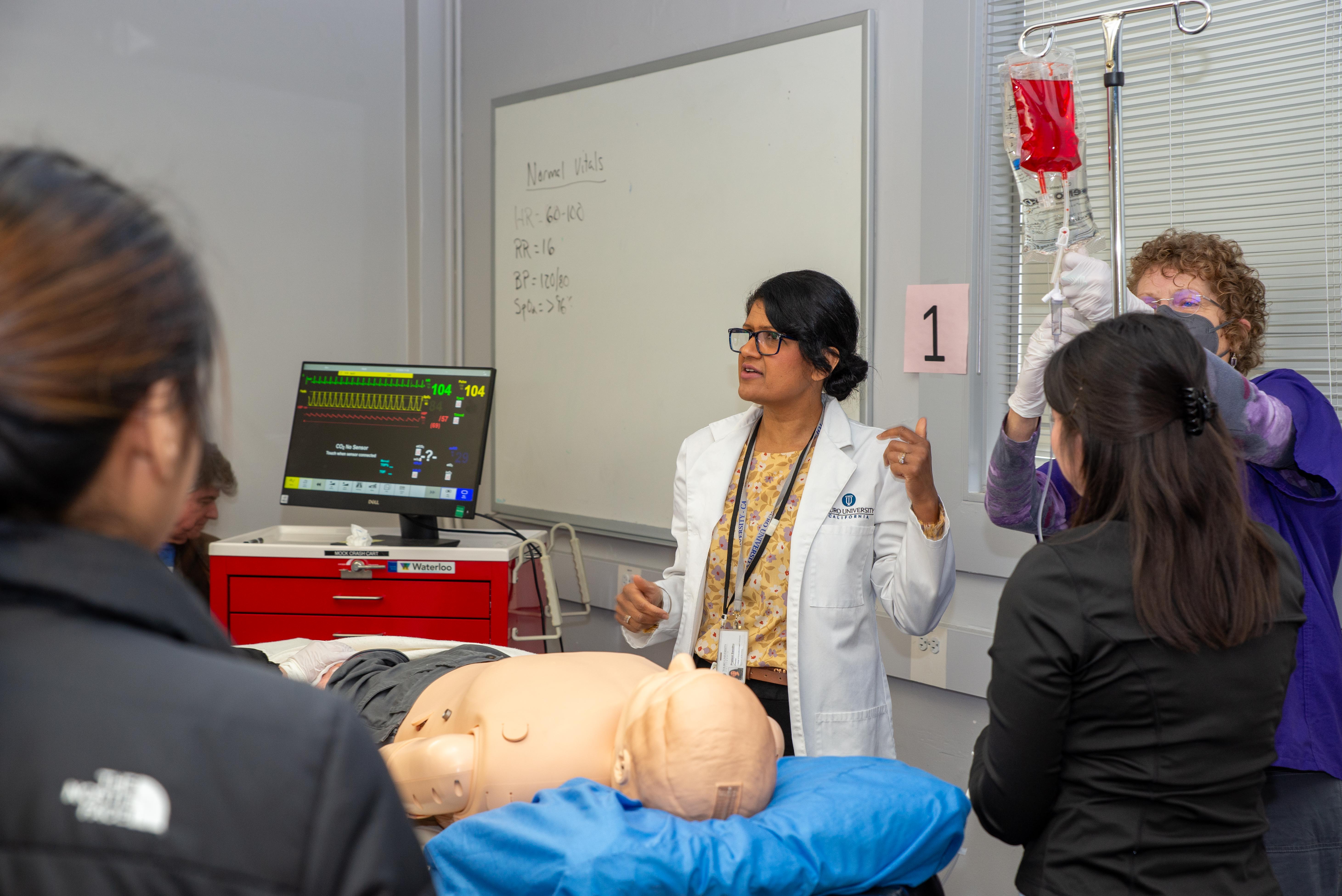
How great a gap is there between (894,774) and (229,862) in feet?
3.27

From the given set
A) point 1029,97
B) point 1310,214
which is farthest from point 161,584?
point 1310,214

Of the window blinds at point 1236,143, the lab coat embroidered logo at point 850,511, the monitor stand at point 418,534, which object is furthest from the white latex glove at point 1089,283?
the monitor stand at point 418,534

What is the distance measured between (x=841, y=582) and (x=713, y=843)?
81 cm

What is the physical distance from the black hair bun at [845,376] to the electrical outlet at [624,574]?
1.09m

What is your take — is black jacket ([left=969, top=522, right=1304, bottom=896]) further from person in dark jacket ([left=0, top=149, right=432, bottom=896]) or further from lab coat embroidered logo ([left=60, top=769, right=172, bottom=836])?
lab coat embroidered logo ([left=60, top=769, right=172, bottom=836])

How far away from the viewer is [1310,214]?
1.84m

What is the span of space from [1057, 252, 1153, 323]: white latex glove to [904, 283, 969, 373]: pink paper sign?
76cm

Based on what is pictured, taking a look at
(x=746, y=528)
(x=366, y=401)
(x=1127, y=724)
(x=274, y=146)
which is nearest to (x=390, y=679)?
(x=746, y=528)

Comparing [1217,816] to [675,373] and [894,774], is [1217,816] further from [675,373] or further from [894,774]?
[675,373]

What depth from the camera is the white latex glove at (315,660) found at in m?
1.89

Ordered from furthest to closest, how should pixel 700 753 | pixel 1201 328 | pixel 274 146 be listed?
pixel 274 146, pixel 1201 328, pixel 700 753

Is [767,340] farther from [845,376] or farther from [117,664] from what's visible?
[117,664]

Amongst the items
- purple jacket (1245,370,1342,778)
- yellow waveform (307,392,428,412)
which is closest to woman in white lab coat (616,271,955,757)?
purple jacket (1245,370,1342,778)

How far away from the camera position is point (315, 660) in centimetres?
192
